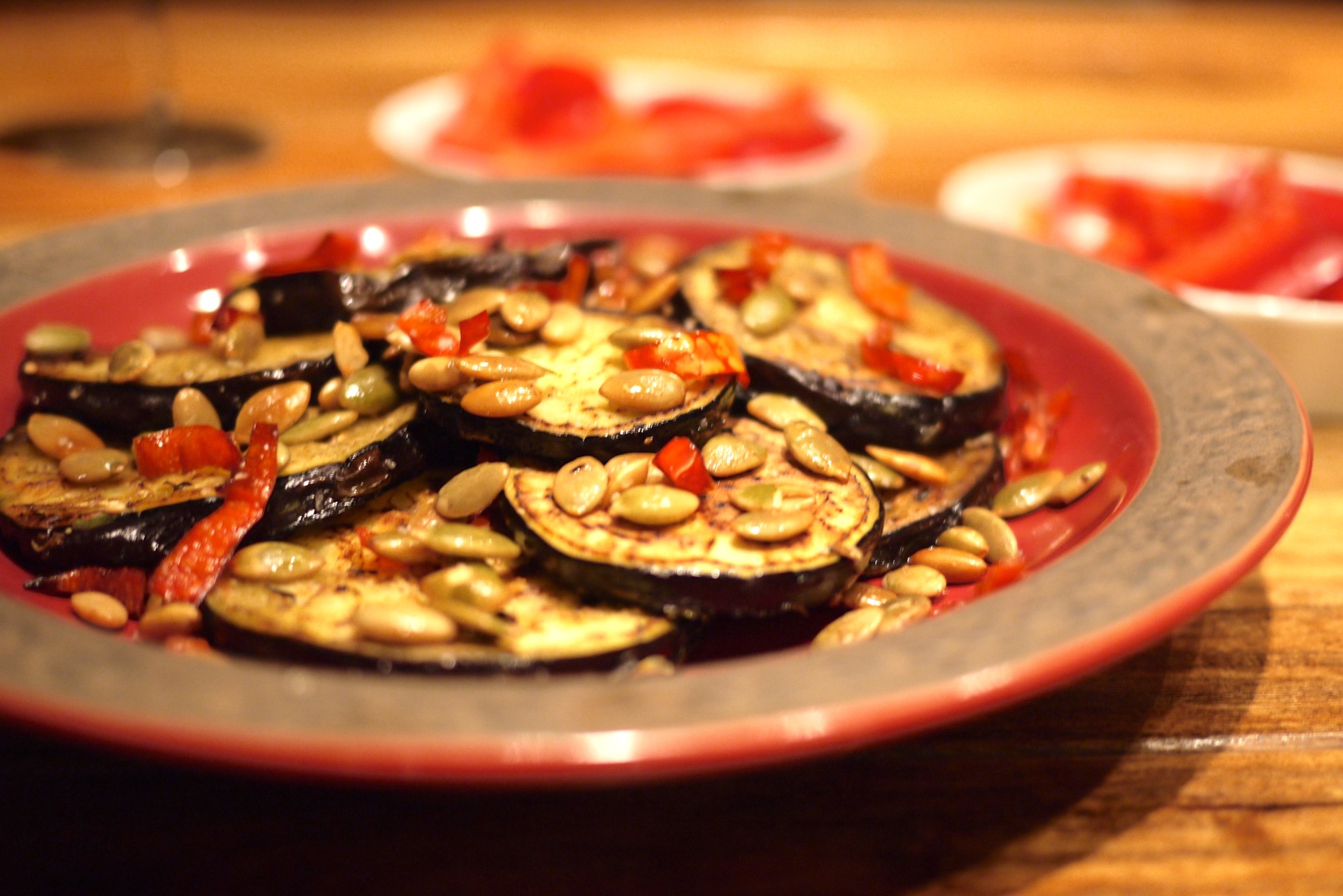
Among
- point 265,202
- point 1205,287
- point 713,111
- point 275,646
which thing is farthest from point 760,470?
point 713,111

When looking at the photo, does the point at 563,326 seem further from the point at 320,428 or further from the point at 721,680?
the point at 721,680

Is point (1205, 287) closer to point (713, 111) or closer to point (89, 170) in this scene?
point (713, 111)

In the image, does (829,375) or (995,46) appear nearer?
(829,375)

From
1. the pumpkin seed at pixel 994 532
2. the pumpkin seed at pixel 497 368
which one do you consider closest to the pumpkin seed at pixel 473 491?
the pumpkin seed at pixel 497 368

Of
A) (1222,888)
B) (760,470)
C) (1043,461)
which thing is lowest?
(1222,888)

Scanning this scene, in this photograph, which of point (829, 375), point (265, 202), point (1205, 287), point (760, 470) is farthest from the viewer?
point (1205, 287)

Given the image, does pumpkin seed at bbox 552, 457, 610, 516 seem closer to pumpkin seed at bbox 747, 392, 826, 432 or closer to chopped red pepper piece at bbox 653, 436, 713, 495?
chopped red pepper piece at bbox 653, 436, 713, 495

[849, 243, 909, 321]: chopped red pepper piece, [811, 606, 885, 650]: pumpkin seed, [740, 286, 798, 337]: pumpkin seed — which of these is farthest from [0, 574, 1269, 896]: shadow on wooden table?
[849, 243, 909, 321]: chopped red pepper piece

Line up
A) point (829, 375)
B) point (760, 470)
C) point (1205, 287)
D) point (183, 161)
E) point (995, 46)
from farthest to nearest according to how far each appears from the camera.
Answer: point (995, 46)
point (183, 161)
point (1205, 287)
point (829, 375)
point (760, 470)
